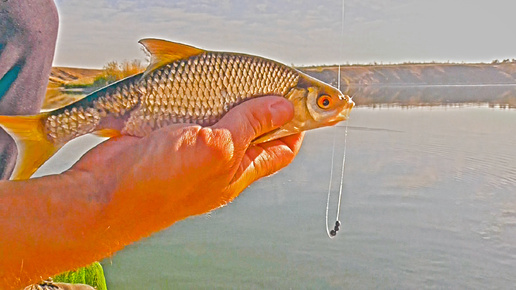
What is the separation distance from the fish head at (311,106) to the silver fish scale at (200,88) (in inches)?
4.7

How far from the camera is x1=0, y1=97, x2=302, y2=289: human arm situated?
4.67 ft

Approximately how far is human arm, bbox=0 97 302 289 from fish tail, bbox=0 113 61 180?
0.17 metres

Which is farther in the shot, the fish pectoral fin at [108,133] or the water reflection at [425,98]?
the water reflection at [425,98]

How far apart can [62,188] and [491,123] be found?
2297cm

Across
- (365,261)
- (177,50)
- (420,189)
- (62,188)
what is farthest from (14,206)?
(420,189)

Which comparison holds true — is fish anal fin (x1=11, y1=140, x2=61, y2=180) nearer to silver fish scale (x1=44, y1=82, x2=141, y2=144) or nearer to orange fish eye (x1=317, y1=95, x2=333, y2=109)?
silver fish scale (x1=44, y1=82, x2=141, y2=144)

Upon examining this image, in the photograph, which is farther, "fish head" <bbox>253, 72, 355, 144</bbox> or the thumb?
"fish head" <bbox>253, 72, 355, 144</bbox>

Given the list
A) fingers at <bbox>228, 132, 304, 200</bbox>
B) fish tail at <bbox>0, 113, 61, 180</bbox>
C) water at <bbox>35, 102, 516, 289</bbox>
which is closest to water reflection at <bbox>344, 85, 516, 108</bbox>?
water at <bbox>35, 102, 516, 289</bbox>

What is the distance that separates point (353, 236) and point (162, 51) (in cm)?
855

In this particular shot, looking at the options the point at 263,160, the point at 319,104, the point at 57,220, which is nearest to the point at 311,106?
the point at 319,104

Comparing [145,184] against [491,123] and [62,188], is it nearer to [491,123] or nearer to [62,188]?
[62,188]

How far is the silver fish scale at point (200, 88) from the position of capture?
1746 mm

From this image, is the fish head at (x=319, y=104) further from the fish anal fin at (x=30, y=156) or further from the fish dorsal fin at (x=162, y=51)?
the fish anal fin at (x=30, y=156)

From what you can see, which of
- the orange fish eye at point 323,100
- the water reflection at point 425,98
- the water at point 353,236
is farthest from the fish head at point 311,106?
the water reflection at point 425,98
